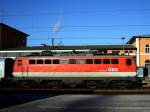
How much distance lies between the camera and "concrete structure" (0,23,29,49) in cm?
7876

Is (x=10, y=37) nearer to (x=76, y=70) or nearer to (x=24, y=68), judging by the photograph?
(x=24, y=68)

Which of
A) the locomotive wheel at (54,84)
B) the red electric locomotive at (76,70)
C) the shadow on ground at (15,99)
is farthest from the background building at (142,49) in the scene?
the shadow on ground at (15,99)

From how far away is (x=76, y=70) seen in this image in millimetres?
34750

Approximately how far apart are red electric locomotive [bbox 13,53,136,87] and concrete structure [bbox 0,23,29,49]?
42737mm

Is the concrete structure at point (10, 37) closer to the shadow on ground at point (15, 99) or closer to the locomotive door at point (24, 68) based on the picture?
the locomotive door at point (24, 68)

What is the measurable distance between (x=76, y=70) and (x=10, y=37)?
2076 inches

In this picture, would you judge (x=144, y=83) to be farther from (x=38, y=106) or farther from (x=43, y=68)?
(x=38, y=106)

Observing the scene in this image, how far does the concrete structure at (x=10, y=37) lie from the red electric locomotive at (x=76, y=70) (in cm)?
4274

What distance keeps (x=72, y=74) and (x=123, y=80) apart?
503 centimetres

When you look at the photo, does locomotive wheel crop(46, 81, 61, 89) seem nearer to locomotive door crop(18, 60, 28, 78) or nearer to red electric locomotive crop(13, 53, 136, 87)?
red electric locomotive crop(13, 53, 136, 87)

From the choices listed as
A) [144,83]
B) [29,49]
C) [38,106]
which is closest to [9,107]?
[38,106]

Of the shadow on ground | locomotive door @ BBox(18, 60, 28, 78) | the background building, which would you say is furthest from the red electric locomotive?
the background building

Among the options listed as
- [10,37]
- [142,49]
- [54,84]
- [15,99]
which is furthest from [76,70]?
[10,37]

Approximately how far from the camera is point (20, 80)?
118 ft
